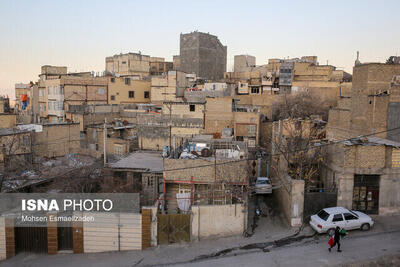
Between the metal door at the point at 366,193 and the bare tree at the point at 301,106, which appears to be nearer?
the metal door at the point at 366,193

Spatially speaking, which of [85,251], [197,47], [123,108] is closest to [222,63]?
[197,47]

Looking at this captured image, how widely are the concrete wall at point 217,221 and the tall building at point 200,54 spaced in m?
45.9

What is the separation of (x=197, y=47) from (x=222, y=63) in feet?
30.6

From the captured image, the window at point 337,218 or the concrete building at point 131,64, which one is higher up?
the concrete building at point 131,64

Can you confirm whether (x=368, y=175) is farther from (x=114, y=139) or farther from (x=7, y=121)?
(x=7, y=121)

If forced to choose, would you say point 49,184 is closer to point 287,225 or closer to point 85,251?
point 85,251

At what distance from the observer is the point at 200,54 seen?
2304 inches

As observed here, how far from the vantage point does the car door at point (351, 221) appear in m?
14.2

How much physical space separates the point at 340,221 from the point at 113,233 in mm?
9810

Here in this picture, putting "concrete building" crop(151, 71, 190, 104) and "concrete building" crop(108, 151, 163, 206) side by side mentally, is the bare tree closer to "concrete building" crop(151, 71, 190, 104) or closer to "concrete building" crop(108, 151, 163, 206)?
"concrete building" crop(151, 71, 190, 104)

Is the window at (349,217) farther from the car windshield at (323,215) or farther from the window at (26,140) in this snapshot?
the window at (26,140)

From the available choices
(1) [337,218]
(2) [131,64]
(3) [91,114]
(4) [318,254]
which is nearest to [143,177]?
(4) [318,254]

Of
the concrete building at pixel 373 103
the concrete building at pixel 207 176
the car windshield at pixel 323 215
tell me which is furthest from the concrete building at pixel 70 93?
the car windshield at pixel 323 215

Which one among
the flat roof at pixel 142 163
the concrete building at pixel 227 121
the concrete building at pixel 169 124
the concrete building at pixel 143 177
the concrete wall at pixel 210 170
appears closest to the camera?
the concrete wall at pixel 210 170
